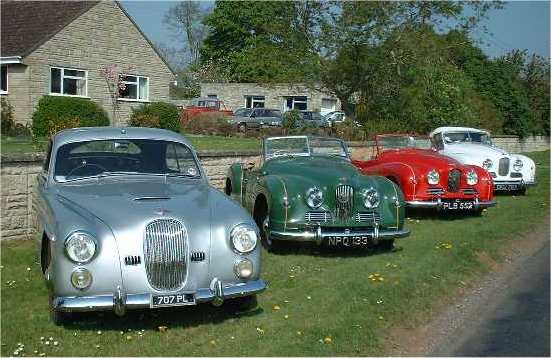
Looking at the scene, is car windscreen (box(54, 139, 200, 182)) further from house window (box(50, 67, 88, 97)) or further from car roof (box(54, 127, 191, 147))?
house window (box(50, 67, 88, 97))

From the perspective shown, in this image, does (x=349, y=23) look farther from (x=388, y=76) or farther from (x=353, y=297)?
(x=353, y=297)

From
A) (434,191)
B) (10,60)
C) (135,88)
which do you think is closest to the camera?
(434,191)

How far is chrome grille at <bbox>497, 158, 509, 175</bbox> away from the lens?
15375 millimetres

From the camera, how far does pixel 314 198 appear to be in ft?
27.2

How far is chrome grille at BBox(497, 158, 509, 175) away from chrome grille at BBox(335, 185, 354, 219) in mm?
8126

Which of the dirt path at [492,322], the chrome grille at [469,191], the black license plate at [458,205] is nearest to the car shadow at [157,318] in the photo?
the dirt path at [492,322]

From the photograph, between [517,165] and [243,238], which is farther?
[517,165]

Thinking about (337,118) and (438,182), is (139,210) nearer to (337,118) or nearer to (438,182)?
(438,182)

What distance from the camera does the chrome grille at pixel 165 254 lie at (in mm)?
5355

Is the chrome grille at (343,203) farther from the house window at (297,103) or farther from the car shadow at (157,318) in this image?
the house window at (297,103)

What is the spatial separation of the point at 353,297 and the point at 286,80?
19738 millimetres

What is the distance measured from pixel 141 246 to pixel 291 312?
1551 mm

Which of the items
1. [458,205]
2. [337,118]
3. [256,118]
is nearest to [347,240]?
[458,205]

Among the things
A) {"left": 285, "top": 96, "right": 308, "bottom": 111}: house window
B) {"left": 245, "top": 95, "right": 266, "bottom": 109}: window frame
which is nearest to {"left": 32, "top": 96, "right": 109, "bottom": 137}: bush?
{"left": 285, "top": 96, "right": 308, "bottom": 111}: house window
